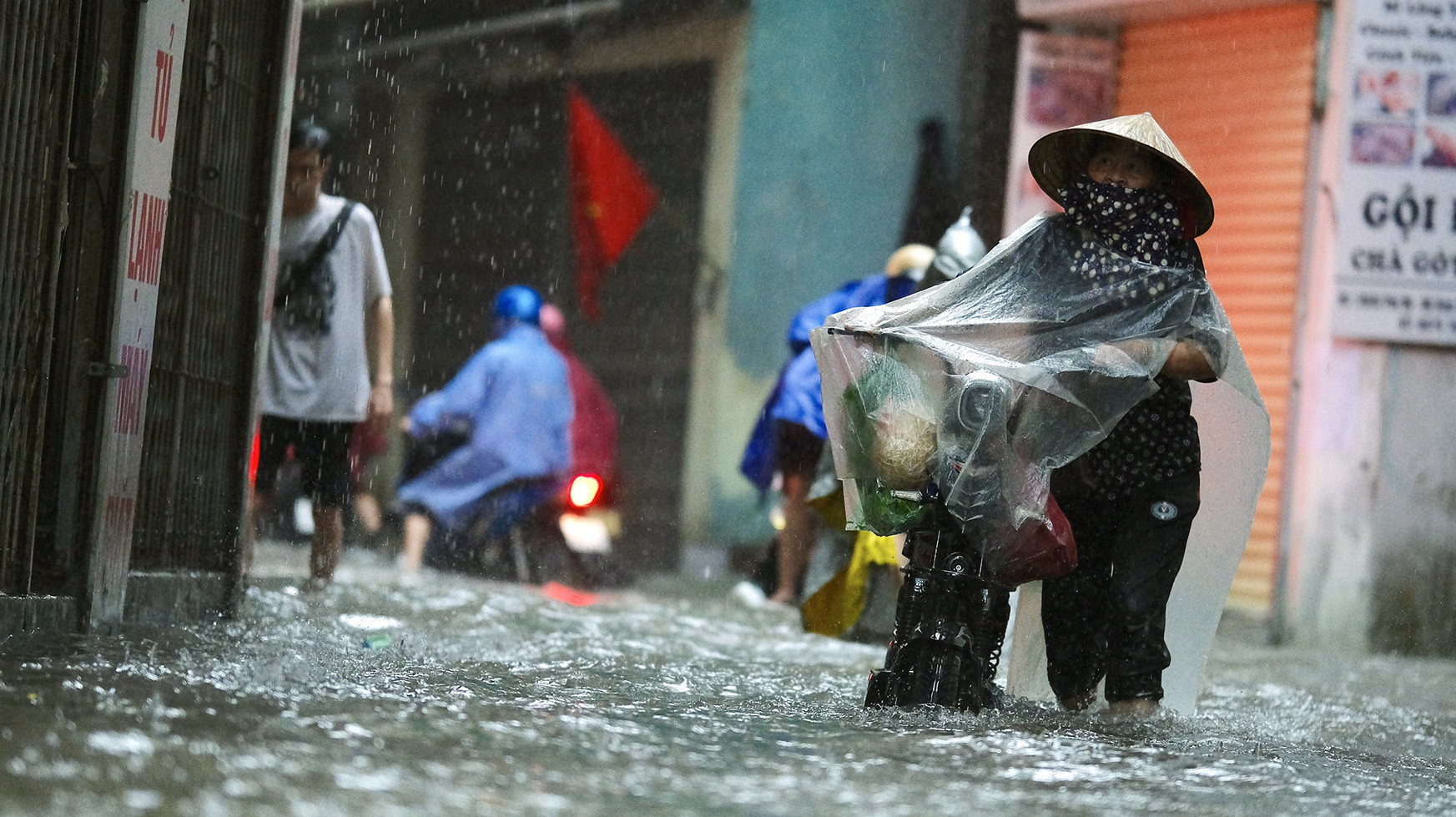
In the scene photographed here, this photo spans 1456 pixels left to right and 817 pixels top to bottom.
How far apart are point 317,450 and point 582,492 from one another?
12.6 ft

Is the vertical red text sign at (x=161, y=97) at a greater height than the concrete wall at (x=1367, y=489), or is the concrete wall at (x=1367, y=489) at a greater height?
the vertical red text sign at (x=161, y=97)

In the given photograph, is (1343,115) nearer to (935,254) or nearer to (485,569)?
(935,254)

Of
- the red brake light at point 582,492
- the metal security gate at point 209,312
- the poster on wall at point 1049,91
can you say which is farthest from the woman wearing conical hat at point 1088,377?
the red brake light at point 582,492

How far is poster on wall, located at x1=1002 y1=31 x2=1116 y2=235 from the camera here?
11039 millimetres

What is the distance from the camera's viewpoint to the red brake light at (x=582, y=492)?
36.4ft

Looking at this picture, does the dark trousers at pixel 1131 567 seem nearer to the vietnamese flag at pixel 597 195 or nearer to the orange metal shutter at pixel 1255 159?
the orange metal shutter at pixel 1255 159

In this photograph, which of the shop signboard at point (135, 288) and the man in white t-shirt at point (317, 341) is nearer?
the shop signboard at point (135, 288)

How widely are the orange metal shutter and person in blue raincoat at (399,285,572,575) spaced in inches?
150

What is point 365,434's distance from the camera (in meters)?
8.02

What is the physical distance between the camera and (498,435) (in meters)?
11.0

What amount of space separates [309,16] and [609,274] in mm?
3620

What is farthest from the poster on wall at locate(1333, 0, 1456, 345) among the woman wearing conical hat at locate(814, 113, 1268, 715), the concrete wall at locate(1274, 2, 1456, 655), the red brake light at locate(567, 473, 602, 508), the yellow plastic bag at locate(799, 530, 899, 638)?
the woman wearing conical hat at locate(814, 113, 1268, 715)

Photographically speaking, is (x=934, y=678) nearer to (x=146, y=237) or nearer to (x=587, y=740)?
(x=587, y=740)

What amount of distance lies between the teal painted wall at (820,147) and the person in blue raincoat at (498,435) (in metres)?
2.26
